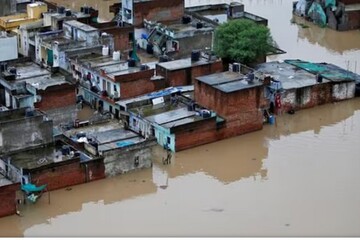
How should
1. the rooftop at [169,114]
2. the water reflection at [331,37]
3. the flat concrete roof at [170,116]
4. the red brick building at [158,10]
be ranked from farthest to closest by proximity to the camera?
the water reflection at [331,37] → the red brick building at [158,10] → the flat concrete roof at [170,116] → the rooftop at [169,114]

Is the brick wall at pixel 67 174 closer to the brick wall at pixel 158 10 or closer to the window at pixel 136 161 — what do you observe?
the window at pixel 136 161

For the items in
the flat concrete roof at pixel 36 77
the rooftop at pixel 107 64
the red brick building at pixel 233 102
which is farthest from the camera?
the rooftop at pixel 107 64

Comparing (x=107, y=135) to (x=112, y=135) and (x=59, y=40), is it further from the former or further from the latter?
(x=59, y=40)

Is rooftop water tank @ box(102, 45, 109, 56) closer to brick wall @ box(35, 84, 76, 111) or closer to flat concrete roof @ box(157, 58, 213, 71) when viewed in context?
flat concrete roof @ box(157, 58, 213, 71)

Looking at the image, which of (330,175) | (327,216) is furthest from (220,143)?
(327,216)

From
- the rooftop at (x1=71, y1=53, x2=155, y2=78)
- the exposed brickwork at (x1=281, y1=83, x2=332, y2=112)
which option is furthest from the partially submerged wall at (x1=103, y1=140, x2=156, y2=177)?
the exposed brickwork at (x1=281, y1=83, x2=332, y2=112)

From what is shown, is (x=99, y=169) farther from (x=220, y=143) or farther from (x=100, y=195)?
(x=220, y=143)

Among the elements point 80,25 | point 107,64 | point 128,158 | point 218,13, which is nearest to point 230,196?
point 128,158

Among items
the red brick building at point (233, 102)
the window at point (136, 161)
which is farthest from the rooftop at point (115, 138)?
the red brick building at point (233, 102)
